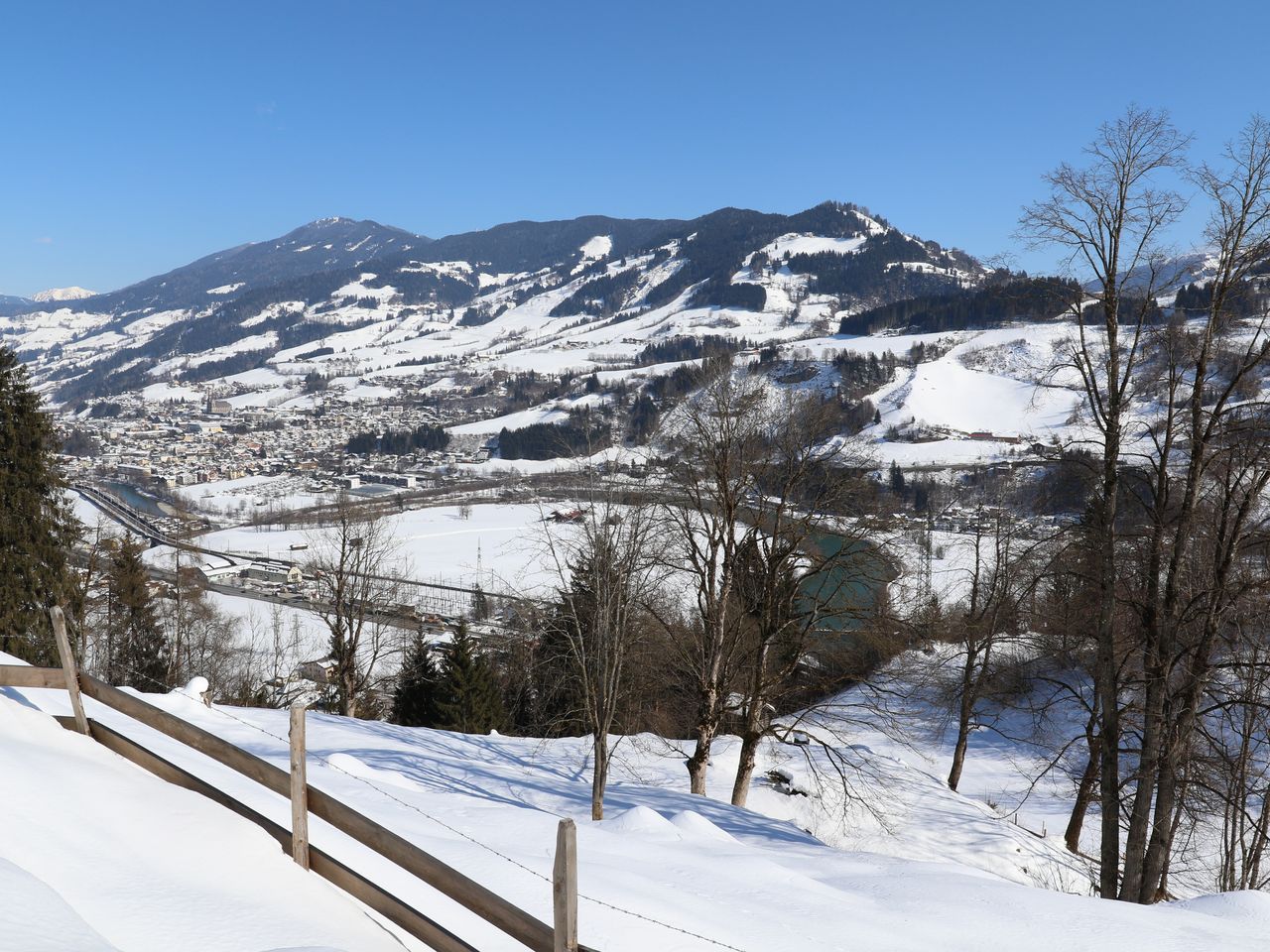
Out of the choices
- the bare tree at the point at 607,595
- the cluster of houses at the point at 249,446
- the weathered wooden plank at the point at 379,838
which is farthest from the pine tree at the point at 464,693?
the cluster of houses at the point at 249,446

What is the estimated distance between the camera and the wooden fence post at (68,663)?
613 cm

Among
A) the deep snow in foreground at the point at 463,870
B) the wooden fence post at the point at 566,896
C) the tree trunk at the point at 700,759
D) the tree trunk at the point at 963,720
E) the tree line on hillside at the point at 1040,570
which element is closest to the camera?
the wooden fence post at the point at 566,896

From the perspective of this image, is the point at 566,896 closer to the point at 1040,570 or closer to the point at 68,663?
the point at 68,663

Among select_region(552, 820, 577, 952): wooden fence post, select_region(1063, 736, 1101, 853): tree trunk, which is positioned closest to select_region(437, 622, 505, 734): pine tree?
select_region(1063, 736, 1101, 853): tree trunk

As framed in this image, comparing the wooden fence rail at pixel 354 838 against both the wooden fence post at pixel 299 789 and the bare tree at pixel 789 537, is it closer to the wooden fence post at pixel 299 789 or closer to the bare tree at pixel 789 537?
the wooden fence post at pixel 299 789

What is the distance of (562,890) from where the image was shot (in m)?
3.19

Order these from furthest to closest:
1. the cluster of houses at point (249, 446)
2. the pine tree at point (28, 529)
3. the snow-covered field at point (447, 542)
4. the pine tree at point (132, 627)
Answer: the cluster of houses at point (249, 446)
the snow-covered field at point (447, 542)
the pine tree at point (132, 627)
the pine tree at point (28, 529)

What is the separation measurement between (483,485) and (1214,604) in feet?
320

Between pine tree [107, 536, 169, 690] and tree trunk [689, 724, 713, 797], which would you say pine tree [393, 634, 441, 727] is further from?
tree trunk [689, 724, 713, 797]

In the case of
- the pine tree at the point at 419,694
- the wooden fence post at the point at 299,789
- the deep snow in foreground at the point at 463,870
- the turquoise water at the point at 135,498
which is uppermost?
the wooden fence post at the point at 299,789

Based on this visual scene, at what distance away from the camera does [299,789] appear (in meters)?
4.51

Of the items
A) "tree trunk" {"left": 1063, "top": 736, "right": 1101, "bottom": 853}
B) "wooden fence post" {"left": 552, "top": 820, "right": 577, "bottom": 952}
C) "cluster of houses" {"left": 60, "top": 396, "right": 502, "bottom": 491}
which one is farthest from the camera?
"cluster of houses" {"left": 60, "top": 396, "right": 502, "bottom": 491}

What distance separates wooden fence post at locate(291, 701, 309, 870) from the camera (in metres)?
4.22

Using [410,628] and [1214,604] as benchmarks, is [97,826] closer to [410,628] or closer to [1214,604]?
[1214,604]
